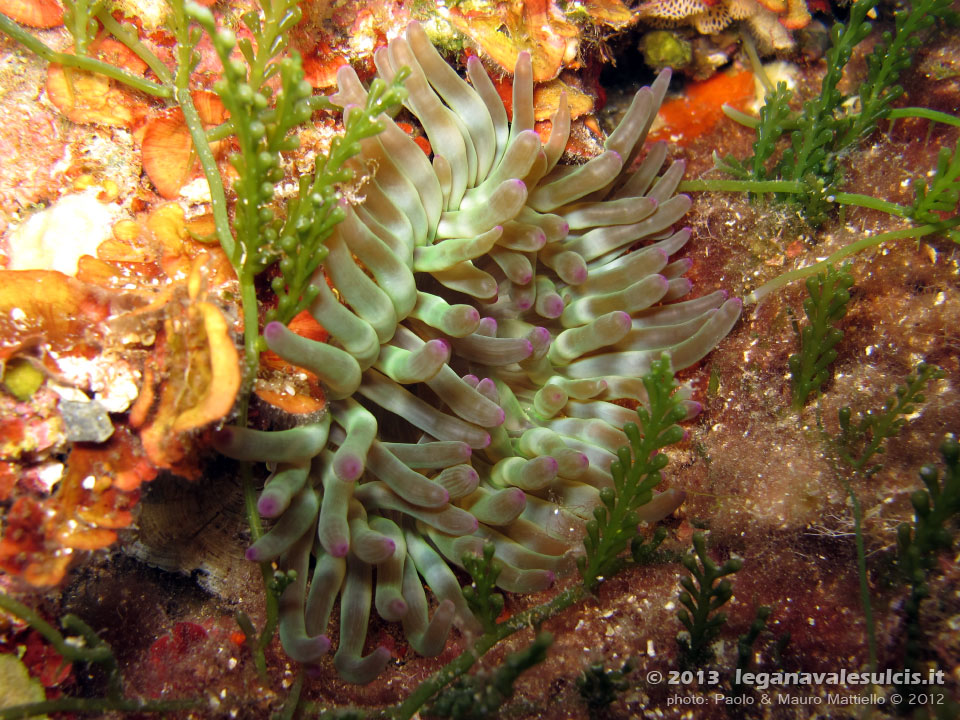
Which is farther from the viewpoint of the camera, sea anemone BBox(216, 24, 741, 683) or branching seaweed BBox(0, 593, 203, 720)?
sea anemone BBox(216, 24, 741, 683)

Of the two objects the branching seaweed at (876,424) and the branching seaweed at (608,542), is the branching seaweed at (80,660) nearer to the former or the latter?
the branching seaweed at (608,542)

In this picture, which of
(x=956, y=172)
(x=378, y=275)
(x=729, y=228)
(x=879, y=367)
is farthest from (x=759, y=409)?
(x=378, y=275)

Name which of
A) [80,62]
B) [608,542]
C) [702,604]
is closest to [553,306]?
[608,542]

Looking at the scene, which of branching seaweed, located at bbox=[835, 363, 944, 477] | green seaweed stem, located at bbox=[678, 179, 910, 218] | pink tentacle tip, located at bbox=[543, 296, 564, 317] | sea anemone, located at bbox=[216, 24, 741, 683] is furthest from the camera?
green seaweed stem, located at bbox=[678, 179, 910, 218]

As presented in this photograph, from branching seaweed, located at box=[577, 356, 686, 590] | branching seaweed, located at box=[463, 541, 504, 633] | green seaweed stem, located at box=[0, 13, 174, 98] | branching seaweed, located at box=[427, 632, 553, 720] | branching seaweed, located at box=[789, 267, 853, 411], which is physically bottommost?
branching seaweed, located at box=[427, 632, 553, 720]

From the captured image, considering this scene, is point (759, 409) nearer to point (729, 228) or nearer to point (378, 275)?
point (729, 228)

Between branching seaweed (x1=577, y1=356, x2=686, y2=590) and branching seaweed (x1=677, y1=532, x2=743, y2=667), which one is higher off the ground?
branching seaweed (x1=577, y1=356, x2=686, y2=590)

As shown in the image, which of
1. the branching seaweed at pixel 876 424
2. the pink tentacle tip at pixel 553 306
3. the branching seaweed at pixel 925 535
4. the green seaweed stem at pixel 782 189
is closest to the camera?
the branching seaweed at pixel 925 535

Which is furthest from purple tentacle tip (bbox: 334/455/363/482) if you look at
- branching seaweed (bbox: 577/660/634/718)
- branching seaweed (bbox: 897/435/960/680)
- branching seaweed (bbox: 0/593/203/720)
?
branching seaweed (bbox: 897/435/960/680)

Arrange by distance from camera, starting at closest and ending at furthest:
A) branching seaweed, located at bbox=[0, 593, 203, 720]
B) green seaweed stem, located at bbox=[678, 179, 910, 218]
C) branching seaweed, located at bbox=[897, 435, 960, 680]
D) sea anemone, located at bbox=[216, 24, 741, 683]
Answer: branching seaweed, located at bbox=[0, 593, 203, 720]
branching seaweed, located at bbox=[897, 435, 960, 680]
sea anemone, located at bbox=[216, 24, 741, 683]
green seaweed stem, located at bbox=[678, 179, 910, 218]

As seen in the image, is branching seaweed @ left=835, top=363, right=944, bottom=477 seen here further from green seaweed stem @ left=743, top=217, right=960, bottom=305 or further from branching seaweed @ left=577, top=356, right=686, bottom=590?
branching seaweed @ left=577, top=356, right=686, bottom=590

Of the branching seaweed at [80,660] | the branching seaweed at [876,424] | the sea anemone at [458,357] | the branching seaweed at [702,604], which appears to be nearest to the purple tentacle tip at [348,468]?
the sea anemone at [458,357]
